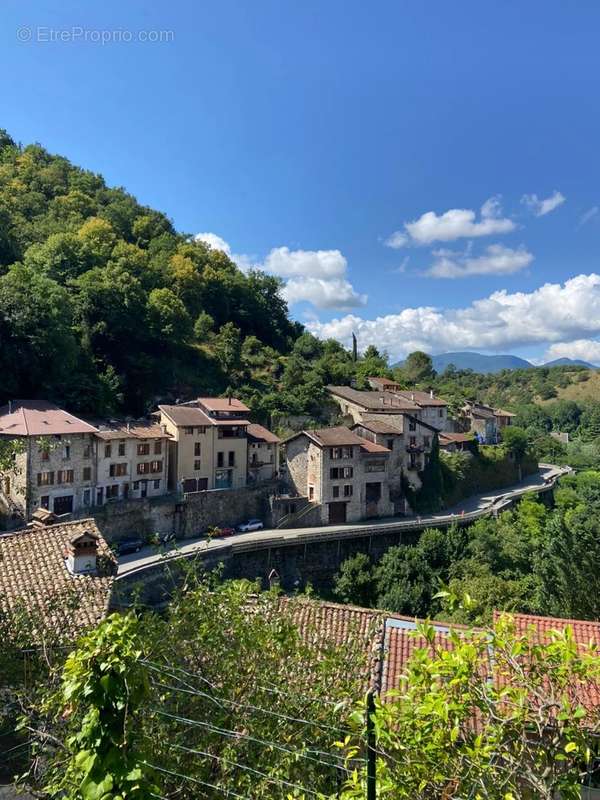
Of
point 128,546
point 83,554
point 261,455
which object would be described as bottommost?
point 128,546

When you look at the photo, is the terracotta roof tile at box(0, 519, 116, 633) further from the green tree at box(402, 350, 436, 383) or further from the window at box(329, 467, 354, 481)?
the green tree at box(402, 350, 436, 383)

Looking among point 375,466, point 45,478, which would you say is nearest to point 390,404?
point 375,466

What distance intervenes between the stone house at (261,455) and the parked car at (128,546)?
1190cm

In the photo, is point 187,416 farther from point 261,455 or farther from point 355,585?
point 355,585

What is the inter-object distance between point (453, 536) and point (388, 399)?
69.3 feet

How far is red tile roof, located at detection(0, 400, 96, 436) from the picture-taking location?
3019cm

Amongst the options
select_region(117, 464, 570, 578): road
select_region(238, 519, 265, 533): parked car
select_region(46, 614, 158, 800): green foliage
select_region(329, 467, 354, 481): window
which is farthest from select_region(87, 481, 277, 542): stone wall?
select_region(46, 614, 158, 800): green foliage

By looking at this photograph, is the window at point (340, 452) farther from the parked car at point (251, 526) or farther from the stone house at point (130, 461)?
the stone house at point (130, 461)

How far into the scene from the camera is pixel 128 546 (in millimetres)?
32438

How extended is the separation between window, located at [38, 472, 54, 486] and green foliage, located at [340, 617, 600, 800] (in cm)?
3136

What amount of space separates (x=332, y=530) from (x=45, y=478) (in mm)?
20196

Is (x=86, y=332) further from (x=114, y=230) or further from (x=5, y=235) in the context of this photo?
(x=114, y=230)

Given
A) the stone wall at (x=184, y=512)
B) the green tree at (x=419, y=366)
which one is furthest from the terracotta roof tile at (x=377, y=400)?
the green tree at (x=419, y=366)

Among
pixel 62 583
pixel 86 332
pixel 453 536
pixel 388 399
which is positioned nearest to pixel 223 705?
pixel 62 583
